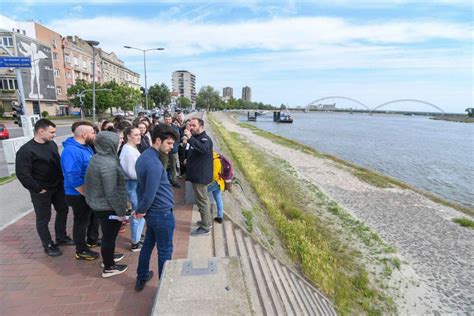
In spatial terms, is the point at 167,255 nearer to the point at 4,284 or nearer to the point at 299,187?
the point at 4,284

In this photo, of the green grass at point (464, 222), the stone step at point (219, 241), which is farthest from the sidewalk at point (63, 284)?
the green grass at point (464, 222)

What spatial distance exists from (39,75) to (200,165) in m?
48.5

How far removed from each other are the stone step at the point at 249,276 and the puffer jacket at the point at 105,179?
1.58 metres

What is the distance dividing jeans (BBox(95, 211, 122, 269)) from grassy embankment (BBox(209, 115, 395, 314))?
3.43 meters

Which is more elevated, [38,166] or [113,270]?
[38,166]

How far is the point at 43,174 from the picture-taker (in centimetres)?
352

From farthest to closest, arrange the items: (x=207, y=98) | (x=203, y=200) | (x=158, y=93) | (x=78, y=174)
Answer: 1. (x=207, y=98)
2. (x=158, y=93)
3. (x=203, y=200)
4. (x=78, y=174)

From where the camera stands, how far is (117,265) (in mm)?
3393

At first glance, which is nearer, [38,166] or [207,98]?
[38,166]

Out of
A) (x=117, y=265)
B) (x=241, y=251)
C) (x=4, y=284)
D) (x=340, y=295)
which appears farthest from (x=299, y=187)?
(x=4, y=284)

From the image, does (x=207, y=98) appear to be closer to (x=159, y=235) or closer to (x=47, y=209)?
(x=47, y=209)

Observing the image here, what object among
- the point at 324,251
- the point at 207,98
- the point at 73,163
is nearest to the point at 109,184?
the point at 73,163

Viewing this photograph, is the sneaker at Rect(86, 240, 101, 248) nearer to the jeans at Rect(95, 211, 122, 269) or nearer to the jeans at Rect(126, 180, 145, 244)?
the jeans at Rect(126, 180, 145, 244)

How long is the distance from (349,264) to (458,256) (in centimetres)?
306
